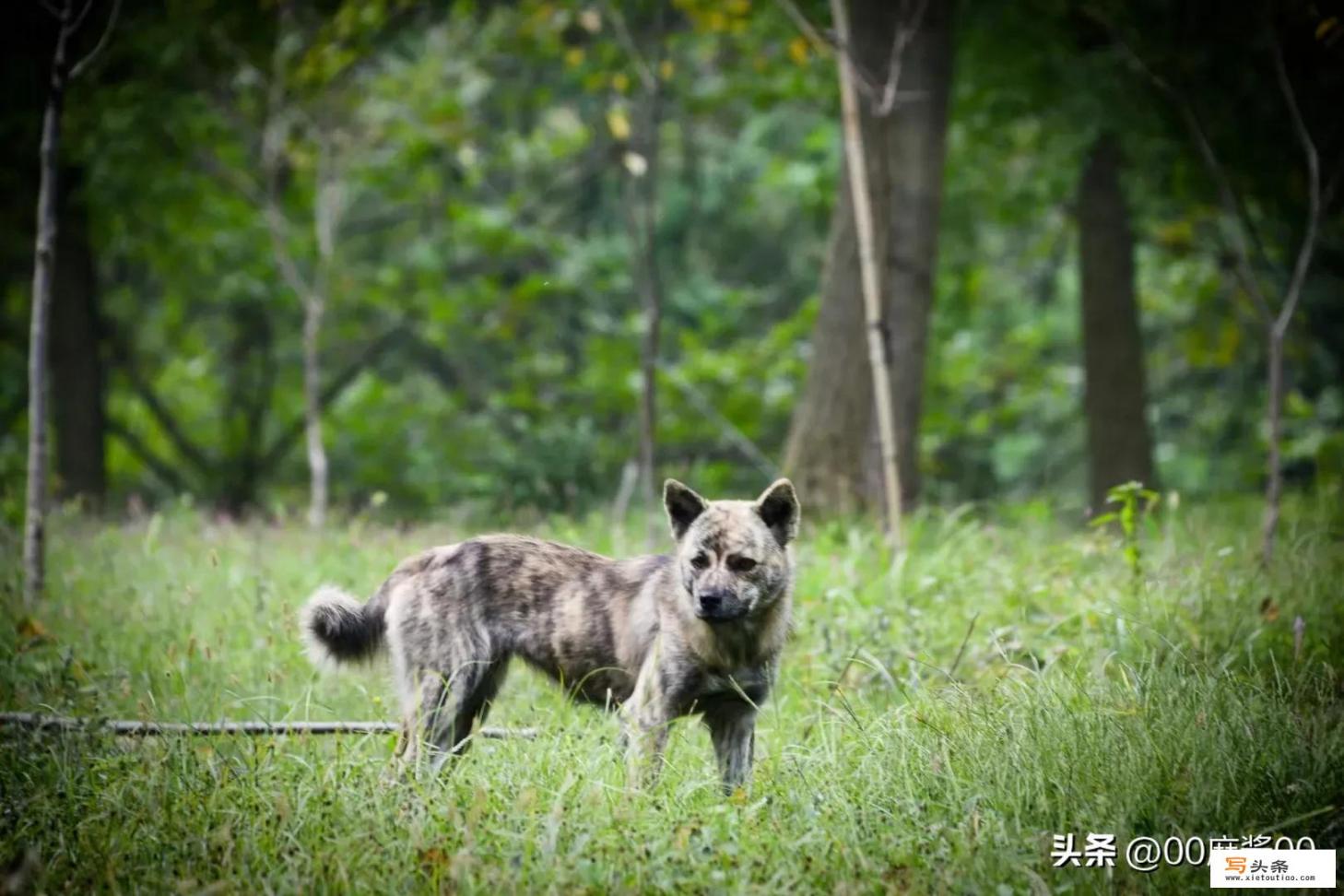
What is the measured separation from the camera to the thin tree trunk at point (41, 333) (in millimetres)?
8188

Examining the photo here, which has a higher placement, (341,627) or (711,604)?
(711,604)

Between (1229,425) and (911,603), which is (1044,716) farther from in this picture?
(1229,425)

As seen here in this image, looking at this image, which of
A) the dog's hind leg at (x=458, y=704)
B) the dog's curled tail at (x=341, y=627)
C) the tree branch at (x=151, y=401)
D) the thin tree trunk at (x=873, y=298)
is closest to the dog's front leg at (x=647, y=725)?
the dog's hind leg at (x=458, y=704)

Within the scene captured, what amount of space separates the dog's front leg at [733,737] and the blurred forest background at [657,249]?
5111mm

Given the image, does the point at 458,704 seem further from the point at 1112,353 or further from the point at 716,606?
the point at 1112,353

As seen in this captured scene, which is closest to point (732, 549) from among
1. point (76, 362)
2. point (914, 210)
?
point (914, 210)

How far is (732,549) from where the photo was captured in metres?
5.47

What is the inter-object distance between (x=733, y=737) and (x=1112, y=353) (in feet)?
31.1

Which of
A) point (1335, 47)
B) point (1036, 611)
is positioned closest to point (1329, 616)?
point (1036, 611)

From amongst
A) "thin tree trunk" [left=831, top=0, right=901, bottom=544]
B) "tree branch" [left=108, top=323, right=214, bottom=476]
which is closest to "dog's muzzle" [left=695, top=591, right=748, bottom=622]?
"thin tree trunk" [left=831, top=0, right=901, bottom=544]

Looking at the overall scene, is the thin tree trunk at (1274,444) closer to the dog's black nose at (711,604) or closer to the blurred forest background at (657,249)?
the blurred forest background at (657,249)

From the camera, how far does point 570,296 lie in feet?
58.7

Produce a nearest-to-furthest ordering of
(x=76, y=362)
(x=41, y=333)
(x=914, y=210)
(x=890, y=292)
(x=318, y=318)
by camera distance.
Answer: (x=41, y=333) → (x=890, y=292) → (x=914, y=210) → (x=318, y=318) → (x=76, y=362)

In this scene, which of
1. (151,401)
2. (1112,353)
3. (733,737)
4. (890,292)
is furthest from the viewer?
(151,401)
